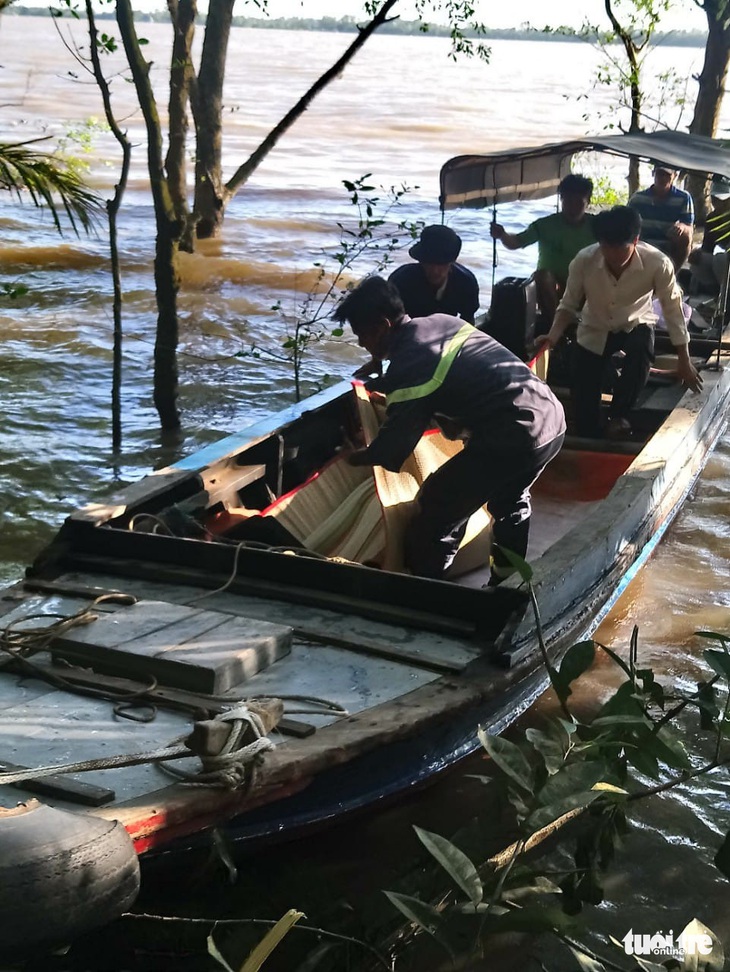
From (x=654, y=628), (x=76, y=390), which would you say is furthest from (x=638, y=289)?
(x=76, y=390)

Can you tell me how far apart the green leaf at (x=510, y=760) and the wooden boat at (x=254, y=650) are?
0.69 m

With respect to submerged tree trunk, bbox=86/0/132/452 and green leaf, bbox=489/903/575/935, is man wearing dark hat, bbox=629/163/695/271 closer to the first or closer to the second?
submerged tree trunk, bbox=86/0/132/452

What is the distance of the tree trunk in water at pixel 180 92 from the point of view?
8211 millimetres

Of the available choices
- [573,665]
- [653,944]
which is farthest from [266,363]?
[573,665]

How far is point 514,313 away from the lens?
23.5ft

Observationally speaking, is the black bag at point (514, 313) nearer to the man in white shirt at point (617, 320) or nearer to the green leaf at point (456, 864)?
the man in white shirt at point (617, 320)

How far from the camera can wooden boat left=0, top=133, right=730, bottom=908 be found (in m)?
3.06

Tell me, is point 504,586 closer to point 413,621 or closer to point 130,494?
point 413,621

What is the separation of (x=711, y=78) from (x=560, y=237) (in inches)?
226

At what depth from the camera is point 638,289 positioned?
646 cm

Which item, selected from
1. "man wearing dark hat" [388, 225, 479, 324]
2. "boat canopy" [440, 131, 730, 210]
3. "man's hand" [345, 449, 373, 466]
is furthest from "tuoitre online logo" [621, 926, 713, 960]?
"boat canopy" [440, 131, 730, 210]

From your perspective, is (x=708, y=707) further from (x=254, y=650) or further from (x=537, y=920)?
(x=254, y=650)

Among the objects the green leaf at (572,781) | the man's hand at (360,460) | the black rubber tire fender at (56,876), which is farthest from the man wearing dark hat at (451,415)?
the black rubber tire fender at (56,876)

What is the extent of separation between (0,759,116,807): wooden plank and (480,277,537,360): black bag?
Answer: 187 inches
